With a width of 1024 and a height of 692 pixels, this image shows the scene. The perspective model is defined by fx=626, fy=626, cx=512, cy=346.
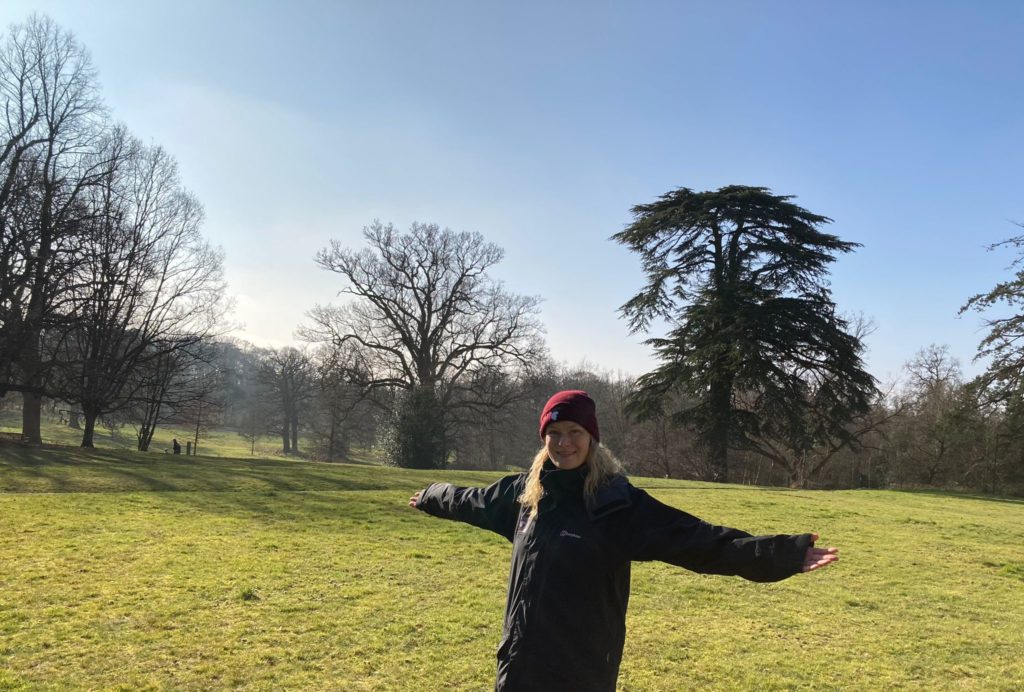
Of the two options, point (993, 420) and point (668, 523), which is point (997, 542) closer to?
point (668, 523)

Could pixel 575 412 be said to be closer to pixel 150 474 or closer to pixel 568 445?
pixel 568 445

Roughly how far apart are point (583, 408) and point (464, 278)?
35.7 m

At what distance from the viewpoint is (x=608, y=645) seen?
2.44m

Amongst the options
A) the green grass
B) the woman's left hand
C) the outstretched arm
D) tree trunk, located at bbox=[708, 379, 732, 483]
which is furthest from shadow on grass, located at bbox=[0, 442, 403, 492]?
tree trunk, located at bbox=[708, 379, 732, 483]

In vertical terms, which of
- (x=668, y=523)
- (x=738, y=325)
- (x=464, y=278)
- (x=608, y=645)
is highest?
(x=464, y=278)

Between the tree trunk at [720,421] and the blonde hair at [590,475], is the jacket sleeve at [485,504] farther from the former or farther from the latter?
the tree trunk at [720,421]

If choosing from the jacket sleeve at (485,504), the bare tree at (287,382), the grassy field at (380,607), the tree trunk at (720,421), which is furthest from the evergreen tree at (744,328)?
the bare tree at (287,382)

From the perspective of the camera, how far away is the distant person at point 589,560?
2303 millimetres

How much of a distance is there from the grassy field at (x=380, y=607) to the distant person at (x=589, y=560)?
2.33 metres

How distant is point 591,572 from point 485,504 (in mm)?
754

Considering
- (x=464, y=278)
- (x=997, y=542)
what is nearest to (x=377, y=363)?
(x=464, y=278)

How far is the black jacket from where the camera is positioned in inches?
92.6

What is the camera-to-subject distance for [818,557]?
7.27ft

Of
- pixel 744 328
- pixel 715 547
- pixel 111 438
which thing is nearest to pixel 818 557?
pixel 715 547
